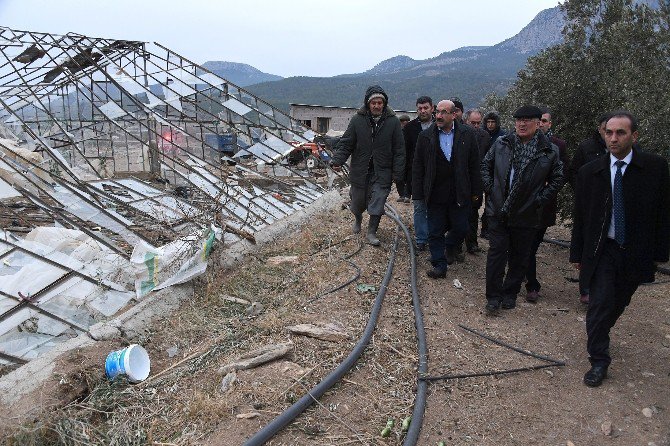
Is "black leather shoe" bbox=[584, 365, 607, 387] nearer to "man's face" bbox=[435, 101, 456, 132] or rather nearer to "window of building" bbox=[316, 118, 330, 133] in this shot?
"man's face" bbox=[435, 101, 456, 132]

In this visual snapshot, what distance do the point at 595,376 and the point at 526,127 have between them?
6.31ft

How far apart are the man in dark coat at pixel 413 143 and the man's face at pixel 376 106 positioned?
0.65 m

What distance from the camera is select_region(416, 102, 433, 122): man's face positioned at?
608 centimetres

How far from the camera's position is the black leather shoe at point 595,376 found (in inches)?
124

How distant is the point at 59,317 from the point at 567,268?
529 centimetres

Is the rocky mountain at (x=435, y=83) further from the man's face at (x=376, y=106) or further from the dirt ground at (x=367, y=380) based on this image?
the dirt ground at (x=367, y=380)

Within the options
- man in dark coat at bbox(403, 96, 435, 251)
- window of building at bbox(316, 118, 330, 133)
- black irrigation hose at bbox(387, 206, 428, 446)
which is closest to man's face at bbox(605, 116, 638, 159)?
black irrigation hose at bbox(387, 206, 428, 446)

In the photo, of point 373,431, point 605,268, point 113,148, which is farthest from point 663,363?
point 113,148

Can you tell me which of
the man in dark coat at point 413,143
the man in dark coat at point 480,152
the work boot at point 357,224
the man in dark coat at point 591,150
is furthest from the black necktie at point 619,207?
the work boot at point 357,224

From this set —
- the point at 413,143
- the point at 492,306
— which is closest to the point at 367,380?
the point at 492,306

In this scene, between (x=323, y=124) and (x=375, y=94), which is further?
(x=323, y=124)

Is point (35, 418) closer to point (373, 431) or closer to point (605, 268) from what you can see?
point (373, 431)

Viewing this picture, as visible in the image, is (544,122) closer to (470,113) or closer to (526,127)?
(526,127)

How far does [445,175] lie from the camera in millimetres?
4891
